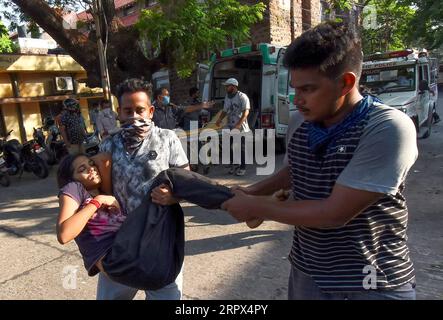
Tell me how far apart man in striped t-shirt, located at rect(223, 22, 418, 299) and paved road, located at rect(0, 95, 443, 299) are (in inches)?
69.7

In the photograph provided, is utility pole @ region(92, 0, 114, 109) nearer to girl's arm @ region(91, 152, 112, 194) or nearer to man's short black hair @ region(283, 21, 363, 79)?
girl's arm @ region(91, 152, 112, 194)

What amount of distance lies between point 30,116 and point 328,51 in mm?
14740

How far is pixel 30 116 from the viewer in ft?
45.8

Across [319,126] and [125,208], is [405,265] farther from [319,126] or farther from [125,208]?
[125,208]

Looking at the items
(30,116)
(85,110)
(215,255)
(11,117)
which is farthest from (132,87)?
(85,110)

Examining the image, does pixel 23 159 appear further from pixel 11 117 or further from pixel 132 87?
pixel 132 87

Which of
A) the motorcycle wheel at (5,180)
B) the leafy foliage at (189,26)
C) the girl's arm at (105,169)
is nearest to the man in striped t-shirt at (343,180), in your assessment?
the girl's arm at (105,169)

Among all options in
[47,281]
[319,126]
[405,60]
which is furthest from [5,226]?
[405,60]

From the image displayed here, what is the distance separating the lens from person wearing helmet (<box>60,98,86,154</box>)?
321 inches

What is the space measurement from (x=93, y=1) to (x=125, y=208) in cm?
686

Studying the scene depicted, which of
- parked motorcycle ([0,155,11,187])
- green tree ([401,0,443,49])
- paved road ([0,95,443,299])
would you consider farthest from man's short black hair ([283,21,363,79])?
green tree ([401,0,443,49])

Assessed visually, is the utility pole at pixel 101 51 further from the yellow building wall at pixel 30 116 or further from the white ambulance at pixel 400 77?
the yellow building wall at pixel 30 116

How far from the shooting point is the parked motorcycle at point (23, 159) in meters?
8.16

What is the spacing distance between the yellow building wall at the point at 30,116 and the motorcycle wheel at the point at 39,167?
625 centimetres
